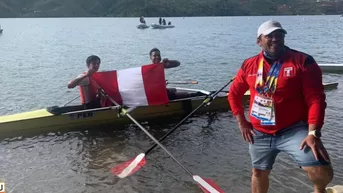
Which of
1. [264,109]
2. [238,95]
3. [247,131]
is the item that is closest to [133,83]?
[238,95]

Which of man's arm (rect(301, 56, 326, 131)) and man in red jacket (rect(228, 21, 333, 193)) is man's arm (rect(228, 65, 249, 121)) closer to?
man in red jacket (rect(228, 21, 333, 193))

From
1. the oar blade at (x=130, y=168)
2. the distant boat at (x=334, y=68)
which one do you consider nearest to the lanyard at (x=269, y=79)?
the oar blade at (x=130, y=168)

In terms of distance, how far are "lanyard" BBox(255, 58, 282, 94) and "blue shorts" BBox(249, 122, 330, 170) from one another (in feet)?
1.69

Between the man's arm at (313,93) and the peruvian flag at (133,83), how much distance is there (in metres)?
5.88

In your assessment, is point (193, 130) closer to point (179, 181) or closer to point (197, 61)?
point (179, 181)

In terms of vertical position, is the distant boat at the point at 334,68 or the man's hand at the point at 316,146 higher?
the man's hand at the point at 316,146

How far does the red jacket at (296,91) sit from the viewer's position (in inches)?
157

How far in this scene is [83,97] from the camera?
9.49 meters

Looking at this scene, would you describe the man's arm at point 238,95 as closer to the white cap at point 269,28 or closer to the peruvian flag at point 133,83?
the white cap at point 269,28

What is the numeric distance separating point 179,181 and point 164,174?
0.45 m

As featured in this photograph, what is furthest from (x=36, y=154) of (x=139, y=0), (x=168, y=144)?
(x=139, y=0)

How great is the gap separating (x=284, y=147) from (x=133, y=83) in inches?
229

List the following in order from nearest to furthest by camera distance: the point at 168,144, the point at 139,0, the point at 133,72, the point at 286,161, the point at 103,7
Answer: the point at 286,161 < the point at 168,144 < the point at 133,72 < the point at 139,0 < the point at 103,7

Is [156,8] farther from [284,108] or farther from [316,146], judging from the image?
[316,146]
